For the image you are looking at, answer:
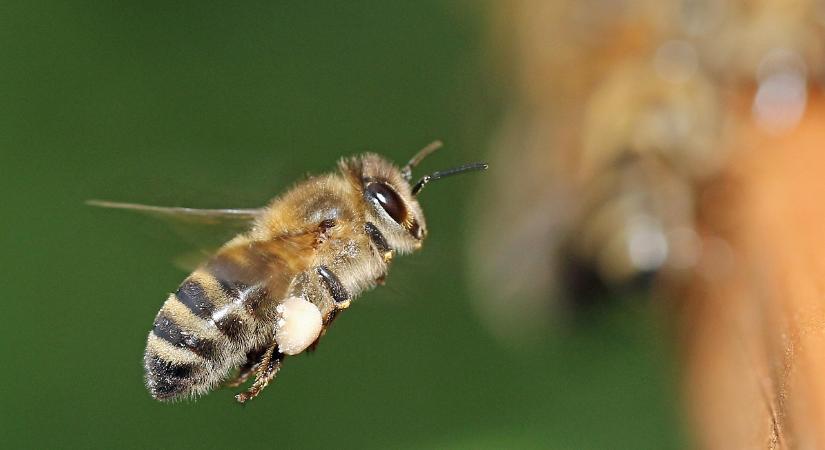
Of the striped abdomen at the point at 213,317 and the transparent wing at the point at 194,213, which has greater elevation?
the transparent wing at the point at 194,213

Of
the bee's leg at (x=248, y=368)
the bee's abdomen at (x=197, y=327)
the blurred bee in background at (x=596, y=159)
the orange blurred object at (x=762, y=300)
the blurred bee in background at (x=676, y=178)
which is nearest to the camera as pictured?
the orange blurred object at (x=762, y=300)

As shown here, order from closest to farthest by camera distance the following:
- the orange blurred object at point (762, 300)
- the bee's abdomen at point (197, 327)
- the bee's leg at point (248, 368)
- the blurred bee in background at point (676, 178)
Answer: the orange blurred object at point (762, 300) < the blurred bee in background at point (676, 178) < the bee's abdomen at point (197, 327) < the bee's leg at point (248, 368)

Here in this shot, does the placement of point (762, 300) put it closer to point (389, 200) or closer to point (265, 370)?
point (389, 200)

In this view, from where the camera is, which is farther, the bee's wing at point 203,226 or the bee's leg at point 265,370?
the bee's wing at point 203,226

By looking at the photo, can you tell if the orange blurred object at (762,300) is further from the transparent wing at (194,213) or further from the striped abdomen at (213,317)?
the transparent wing at (194,213)

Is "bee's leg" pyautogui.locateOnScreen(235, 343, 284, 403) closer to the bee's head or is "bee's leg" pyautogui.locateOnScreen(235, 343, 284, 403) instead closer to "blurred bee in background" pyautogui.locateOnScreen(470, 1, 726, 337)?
the bee's head

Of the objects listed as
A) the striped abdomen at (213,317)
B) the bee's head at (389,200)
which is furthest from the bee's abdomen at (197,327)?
the bee's head at (389,200)

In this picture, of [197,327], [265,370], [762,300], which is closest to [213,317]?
[197,327]
